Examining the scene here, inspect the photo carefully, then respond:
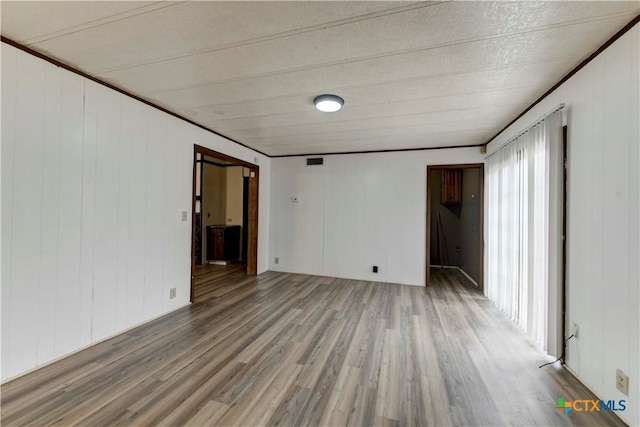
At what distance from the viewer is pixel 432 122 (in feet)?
10.4

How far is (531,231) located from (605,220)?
0.87m

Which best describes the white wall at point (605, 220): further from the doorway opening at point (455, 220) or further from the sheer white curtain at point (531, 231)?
the doorway opening at point (455, 220)

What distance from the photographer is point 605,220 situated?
1.66 metres

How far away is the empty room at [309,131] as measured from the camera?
1.52 meters

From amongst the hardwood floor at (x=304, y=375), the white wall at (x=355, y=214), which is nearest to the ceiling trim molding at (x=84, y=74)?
the white wall at (x=355, y=214)

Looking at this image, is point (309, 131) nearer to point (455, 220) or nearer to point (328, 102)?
point (328, 102)

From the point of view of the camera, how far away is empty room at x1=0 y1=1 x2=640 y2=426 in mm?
1522

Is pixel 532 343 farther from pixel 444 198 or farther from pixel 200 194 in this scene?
pixel 200 194

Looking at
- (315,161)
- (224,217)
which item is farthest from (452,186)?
(224,217)

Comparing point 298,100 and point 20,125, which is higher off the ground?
point 298,100

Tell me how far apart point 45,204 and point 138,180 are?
796 millimetres

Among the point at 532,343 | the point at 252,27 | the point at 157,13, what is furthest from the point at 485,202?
the point at 157,13

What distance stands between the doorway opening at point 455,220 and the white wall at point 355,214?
8.9 inches

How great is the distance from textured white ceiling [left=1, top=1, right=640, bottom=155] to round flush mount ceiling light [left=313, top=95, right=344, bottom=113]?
0.25 feet
